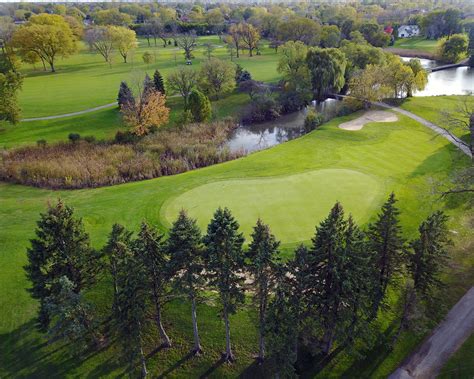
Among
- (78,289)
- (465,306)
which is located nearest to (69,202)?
(78,289)

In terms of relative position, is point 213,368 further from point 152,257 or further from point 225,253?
point 152,257

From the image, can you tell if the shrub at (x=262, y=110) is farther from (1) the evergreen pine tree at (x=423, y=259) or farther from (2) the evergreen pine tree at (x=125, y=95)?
(1) the evergreen pine tree at (x=423, y=259)

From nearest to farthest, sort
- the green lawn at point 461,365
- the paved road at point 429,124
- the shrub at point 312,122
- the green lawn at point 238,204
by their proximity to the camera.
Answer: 1. the green lawn at point 461,365
2. the green lawn at point 238,204
3. the paved road at point 429,124
4. the shrub at point 312,122

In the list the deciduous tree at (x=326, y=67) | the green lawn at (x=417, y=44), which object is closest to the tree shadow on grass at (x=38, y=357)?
the deciduous tree at (x=326, y=67)

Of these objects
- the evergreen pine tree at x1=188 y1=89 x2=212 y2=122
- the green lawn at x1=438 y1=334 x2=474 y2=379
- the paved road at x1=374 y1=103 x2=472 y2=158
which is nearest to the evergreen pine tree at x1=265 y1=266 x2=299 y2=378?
the green lawn at x1=438 y1=334 x2=474 y2=379

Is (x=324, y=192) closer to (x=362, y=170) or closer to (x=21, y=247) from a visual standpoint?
(x=362, y=170)
